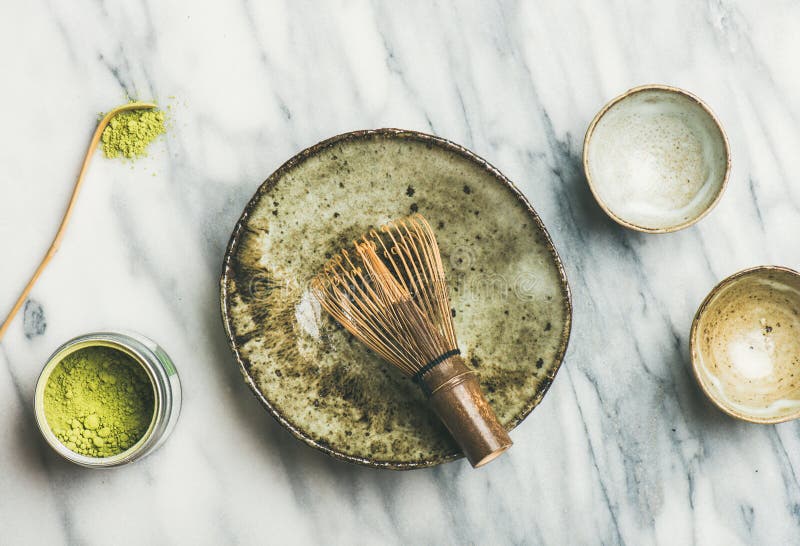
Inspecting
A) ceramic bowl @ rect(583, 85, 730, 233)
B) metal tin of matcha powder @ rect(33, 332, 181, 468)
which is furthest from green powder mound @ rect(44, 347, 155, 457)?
ceramic bowl @ rect(583, 85, 730, 233)

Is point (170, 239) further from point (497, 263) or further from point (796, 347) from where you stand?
point (796, 347)

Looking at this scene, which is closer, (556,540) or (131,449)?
(131,449)

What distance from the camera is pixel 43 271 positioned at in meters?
0.86

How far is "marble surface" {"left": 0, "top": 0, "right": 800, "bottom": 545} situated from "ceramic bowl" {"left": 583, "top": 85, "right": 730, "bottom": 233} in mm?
37

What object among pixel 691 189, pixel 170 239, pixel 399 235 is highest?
pixel 170 239

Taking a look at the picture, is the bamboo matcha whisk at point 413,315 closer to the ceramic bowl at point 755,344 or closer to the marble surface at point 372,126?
the marble surface at point 372,126

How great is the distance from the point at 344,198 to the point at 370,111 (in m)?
0.15

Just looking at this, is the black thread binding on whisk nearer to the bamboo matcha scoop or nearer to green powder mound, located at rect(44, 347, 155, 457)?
green powder mound, located at rect(44, 347, 155, 457)

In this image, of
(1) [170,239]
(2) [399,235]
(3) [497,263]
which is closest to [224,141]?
(1) [170,239]

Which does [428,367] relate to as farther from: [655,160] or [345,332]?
[655,160]

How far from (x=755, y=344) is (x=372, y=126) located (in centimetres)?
56

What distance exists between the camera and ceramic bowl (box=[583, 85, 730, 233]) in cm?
86

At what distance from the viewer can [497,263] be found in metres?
0.80

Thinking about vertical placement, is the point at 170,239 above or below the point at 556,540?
above
